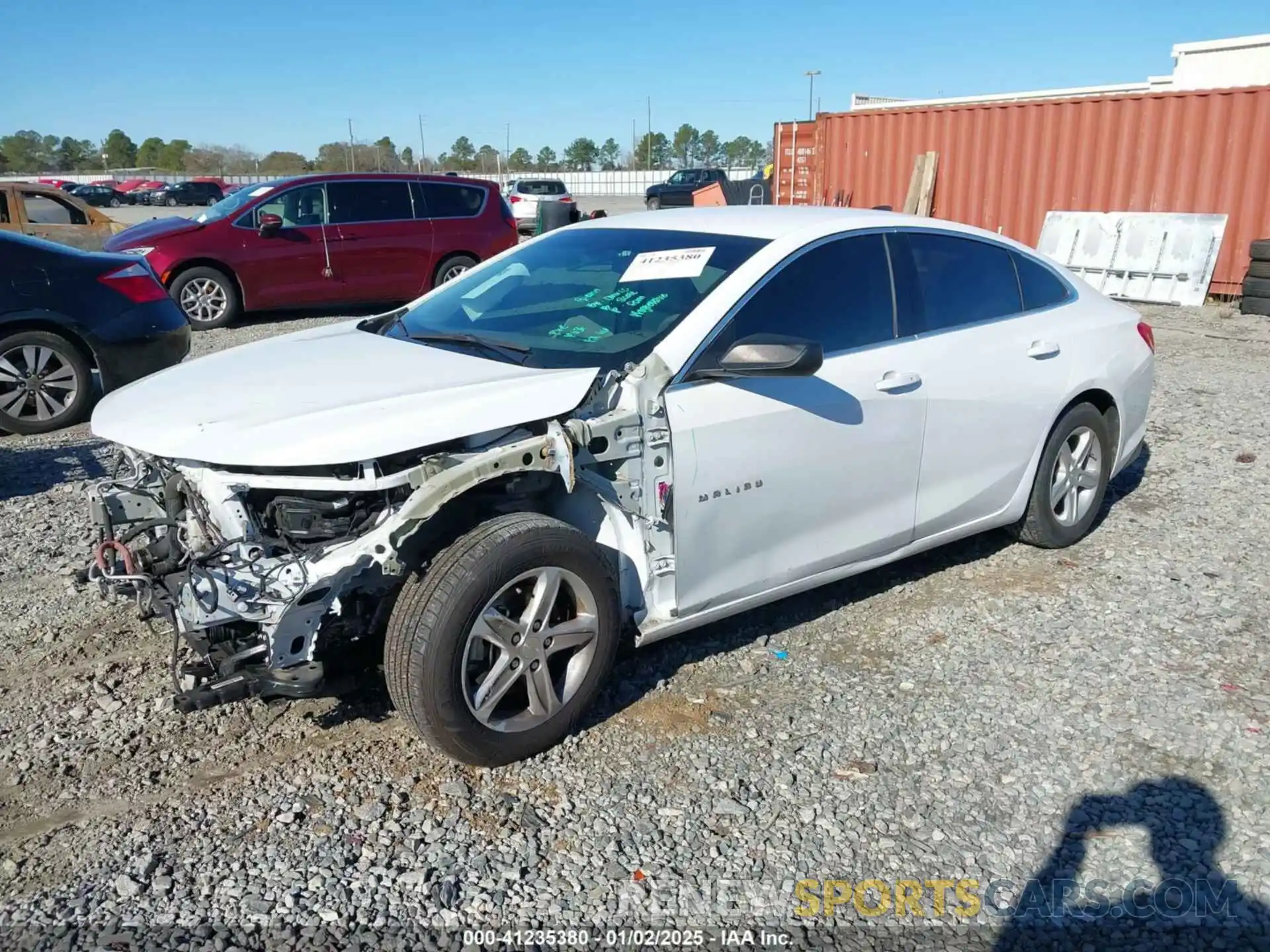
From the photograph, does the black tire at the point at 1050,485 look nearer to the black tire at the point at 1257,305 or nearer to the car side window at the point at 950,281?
the car side window at the point at 950,281

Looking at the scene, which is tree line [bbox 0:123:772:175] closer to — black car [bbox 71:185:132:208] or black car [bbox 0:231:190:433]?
black car [bbox 71:185:132:208]

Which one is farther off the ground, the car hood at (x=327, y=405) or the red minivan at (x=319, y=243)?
the car hood at (x=327, y=405)

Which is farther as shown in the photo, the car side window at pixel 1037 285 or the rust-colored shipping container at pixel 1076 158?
the rust-colored shipping container at pixel 1076 158

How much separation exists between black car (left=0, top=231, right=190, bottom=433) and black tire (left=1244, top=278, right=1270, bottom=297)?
1179 cm

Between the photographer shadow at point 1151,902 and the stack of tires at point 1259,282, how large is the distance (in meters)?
11.2

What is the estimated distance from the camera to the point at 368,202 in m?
12.2

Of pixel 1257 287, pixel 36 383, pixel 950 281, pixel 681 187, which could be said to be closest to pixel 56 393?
pixel 36 383

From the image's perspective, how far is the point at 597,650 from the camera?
131 inches

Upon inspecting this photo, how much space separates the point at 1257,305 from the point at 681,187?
93.5 ft

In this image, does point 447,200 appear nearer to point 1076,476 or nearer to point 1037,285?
point 1037,285

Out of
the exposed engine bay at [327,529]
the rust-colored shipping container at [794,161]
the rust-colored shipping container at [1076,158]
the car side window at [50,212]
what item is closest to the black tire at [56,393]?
the exposed engine bay at [327,529]

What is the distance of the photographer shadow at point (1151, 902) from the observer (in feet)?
8.55

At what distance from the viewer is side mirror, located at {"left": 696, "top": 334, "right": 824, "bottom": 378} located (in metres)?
3.31

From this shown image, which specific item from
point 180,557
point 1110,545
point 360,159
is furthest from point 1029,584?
point 360,159
